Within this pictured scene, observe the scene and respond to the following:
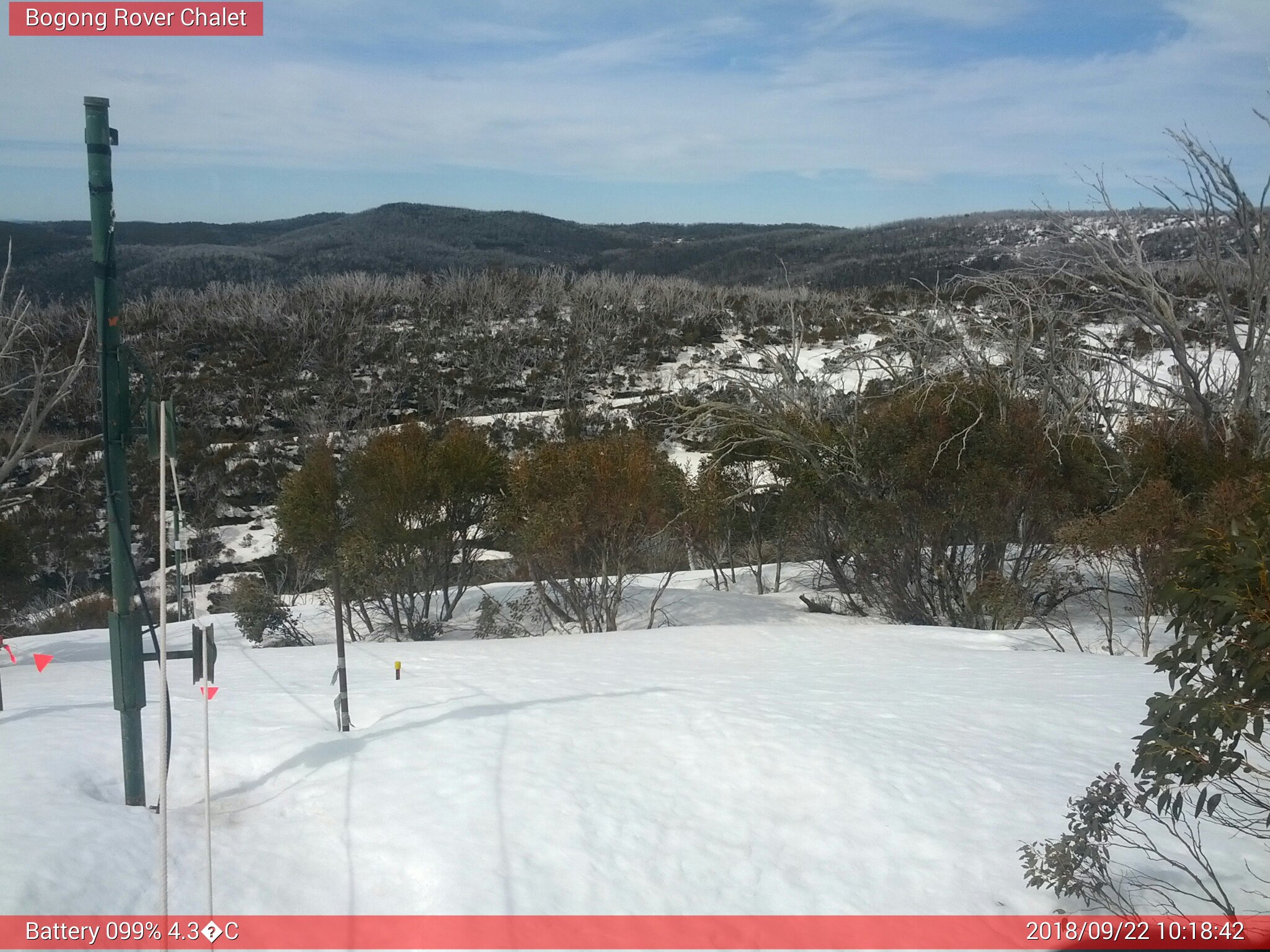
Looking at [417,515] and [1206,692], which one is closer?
[1206,692]

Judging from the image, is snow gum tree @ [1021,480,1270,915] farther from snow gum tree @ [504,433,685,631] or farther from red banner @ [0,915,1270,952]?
snow gum tree @ [504,433,685,631]

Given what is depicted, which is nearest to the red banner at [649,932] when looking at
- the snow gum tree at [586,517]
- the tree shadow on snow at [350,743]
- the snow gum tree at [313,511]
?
the tree shadow on snow at [350,743]

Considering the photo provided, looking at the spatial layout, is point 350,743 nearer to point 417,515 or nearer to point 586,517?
point 586,517

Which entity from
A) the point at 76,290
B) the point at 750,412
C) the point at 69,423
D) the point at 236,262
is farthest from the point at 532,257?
the point at 750,412

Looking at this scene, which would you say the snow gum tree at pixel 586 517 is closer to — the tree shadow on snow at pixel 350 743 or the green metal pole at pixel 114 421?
the tree shadow on snow at pixel 350 743

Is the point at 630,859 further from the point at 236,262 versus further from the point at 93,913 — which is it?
the point at 236,262

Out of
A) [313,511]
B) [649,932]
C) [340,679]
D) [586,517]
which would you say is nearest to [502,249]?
[313,511]
